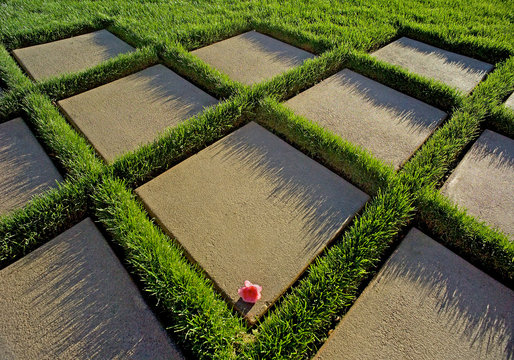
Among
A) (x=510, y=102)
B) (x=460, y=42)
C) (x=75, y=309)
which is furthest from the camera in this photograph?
(x=460, y=42)

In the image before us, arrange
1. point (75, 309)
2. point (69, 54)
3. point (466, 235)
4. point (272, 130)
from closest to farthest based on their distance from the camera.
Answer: point (75, 309), point (466, 235), point (272, 130), point (69, 54)

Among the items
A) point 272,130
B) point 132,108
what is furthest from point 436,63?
point 132,108

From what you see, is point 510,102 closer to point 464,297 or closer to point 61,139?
point 464,297

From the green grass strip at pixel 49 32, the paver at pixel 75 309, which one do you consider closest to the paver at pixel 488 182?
the paver at pixel 75 309

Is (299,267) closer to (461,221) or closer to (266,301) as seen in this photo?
(266,301)

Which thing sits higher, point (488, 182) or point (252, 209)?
point (488, 182)

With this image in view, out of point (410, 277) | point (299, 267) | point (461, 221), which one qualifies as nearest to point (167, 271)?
point (299, 267)
